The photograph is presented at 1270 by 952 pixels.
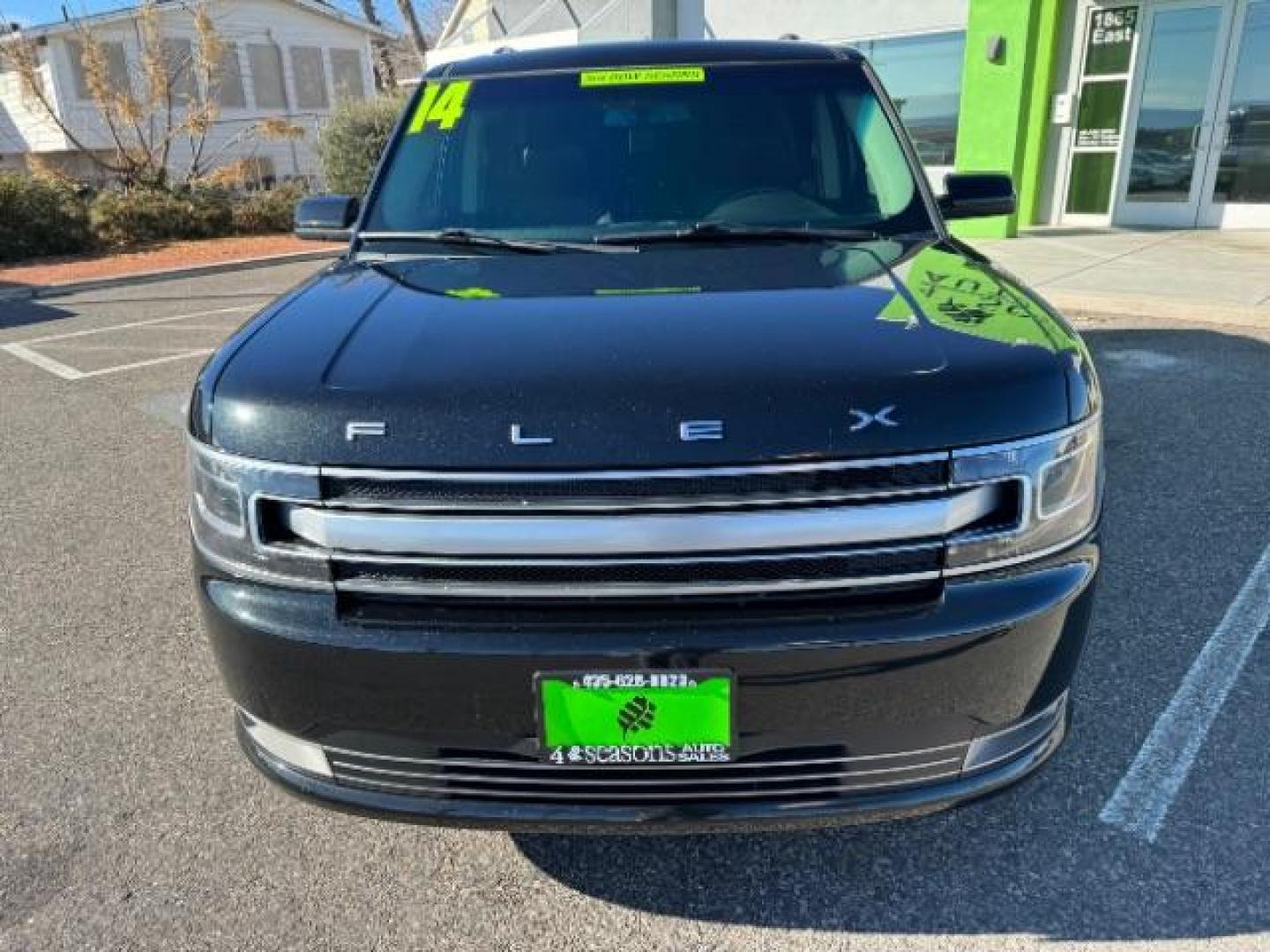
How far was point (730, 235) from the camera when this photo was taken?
2746 mm

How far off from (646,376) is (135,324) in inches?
375

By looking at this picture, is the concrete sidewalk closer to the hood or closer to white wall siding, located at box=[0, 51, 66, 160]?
the hood

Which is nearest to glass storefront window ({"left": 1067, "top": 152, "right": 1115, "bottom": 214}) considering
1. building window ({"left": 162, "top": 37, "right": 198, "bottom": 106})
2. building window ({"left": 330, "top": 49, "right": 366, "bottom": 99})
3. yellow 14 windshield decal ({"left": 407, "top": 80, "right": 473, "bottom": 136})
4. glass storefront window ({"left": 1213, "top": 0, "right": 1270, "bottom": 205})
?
glass storefront window ({"left": 1213, "top": 0, "right": 1270, "bottom": 205})

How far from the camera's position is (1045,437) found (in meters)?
1.75

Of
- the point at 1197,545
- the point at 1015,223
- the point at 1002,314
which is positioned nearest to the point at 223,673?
the point at 1002,314

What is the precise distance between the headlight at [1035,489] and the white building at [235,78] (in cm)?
2581

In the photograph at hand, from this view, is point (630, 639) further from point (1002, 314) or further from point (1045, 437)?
point (1002, 314)

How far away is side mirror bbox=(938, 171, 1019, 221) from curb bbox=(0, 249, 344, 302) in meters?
9.09

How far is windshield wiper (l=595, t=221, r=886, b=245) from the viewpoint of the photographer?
2744mm

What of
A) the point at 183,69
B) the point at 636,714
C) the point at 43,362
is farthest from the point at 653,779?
the point at 183,69

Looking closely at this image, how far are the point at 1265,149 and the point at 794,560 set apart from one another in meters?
12.8

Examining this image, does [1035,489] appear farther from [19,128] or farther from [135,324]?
[19,128]

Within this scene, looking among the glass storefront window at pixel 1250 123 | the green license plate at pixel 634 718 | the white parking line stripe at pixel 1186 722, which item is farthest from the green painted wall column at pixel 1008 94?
the green license plate at pixel 634 718

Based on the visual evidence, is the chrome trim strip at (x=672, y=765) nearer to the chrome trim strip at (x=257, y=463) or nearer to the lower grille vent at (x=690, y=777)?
the lower grille vent at (x=690, y=777)
